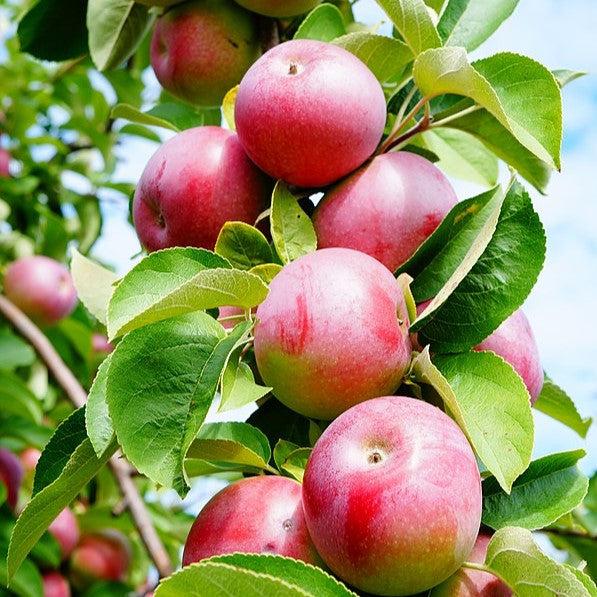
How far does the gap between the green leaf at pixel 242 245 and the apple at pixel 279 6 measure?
407 mm

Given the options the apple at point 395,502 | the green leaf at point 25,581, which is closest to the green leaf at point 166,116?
the apple at point 395,502

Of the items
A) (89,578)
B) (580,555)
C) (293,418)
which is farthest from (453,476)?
(89,578)

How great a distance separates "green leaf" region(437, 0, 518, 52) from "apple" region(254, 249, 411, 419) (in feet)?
1.30

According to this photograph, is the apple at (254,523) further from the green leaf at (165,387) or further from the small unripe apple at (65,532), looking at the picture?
the small unripe apple at (65,532)

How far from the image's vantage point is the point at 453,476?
27.1 inches

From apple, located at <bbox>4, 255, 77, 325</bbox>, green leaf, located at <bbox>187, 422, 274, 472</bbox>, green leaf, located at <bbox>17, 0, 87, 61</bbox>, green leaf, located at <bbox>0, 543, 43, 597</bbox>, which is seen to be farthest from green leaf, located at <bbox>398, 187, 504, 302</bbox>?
apple, located at <bbox>4, 255, 77, 325</bbox>

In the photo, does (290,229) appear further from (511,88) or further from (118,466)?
(118,466)

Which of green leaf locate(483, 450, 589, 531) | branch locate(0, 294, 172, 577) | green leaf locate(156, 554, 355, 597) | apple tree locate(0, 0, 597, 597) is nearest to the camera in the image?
green leaf locate(156, 554, 355, 597)

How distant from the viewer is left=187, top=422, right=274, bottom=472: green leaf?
2.72 ft

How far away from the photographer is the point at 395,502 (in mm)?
674

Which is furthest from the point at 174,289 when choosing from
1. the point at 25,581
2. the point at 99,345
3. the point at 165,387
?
the point at 99,345

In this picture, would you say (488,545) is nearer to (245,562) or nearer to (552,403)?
(245,562)

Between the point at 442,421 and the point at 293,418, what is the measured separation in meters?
0.26

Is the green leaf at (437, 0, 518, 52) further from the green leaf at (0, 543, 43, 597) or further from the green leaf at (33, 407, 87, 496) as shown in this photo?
the green leaf at (0, 543, 43, 597)
